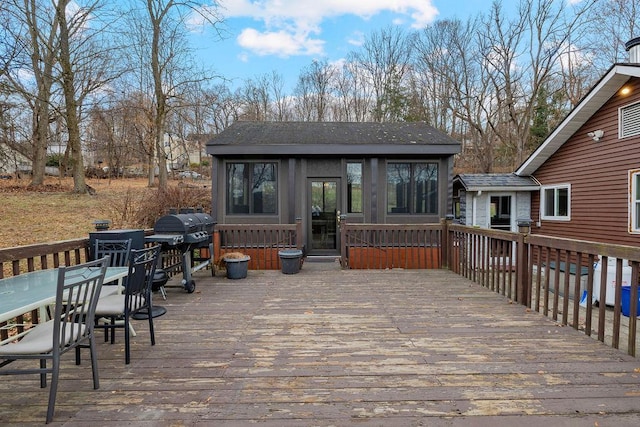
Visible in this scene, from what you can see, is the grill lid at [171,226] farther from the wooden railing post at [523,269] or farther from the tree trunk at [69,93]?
the tree trunk at [69,93]

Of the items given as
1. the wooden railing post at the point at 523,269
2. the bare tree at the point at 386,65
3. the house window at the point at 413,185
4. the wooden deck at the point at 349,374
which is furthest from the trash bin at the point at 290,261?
the bare tree at the point at 386,65

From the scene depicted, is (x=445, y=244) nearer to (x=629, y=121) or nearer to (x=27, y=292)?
(x=629, y=121)

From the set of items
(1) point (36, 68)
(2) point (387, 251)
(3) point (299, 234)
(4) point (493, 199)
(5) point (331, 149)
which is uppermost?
(1) point (36, 68)

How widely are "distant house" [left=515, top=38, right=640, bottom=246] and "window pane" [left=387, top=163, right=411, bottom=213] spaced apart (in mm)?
4041

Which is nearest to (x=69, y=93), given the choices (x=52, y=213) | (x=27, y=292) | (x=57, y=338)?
(x=52, y=213)

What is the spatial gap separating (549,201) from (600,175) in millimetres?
1913

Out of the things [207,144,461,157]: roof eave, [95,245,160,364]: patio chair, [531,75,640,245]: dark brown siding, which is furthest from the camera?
[207,144,461,157]: roof eave

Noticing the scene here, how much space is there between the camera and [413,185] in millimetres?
8312

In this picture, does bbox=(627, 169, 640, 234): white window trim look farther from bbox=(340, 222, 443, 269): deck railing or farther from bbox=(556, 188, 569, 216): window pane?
bbox=(340, 222, 443, 269): deck railing

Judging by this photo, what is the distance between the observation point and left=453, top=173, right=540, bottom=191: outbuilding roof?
972cm

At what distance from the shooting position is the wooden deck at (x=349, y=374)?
78.7 inches

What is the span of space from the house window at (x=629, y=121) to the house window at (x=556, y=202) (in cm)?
195

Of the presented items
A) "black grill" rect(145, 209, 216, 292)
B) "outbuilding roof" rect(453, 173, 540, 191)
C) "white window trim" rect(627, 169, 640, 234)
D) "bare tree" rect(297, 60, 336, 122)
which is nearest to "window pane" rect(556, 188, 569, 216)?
"outbuilding roof" rect(453, 173, 540, 191)

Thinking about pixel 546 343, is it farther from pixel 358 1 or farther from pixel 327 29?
pixel 327 29
